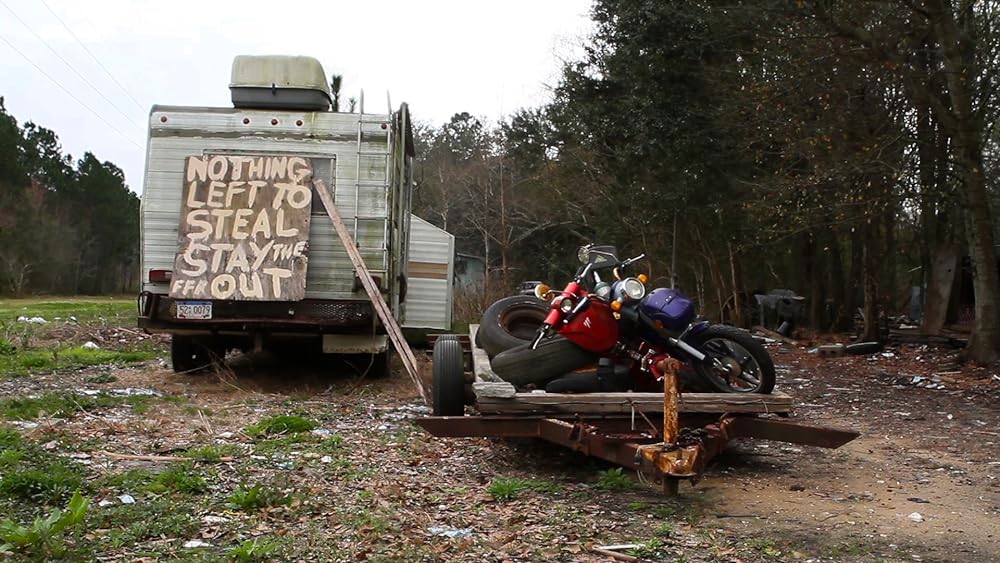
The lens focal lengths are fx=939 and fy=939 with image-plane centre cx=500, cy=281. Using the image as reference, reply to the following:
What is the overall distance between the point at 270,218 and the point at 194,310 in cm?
122

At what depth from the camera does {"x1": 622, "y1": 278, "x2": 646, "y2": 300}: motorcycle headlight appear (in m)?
6.48

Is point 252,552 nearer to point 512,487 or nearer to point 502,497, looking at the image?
point 502,497

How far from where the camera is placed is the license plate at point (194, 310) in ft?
30.9

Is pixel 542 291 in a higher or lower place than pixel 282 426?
higher

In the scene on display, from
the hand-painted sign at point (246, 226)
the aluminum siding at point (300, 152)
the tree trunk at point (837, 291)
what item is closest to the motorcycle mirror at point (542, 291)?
the aluminum siding at point (300, 152)

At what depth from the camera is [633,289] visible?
652 cm

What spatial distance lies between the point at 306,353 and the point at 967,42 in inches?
374

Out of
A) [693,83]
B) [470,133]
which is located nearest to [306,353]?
[693,83]

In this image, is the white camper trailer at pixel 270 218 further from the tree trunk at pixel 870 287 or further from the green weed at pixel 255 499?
the tree trunk at pixel 870 287

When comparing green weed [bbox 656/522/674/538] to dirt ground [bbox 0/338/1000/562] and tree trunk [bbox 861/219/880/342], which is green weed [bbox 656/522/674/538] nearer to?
dirt ground [bbox 0/338/1000/562]

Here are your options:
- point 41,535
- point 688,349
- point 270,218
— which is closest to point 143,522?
point 41,535

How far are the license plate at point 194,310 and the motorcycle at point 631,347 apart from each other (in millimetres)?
3981

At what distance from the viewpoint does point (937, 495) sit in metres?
5.73

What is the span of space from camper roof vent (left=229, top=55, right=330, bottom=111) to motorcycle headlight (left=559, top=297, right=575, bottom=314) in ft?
15.9
